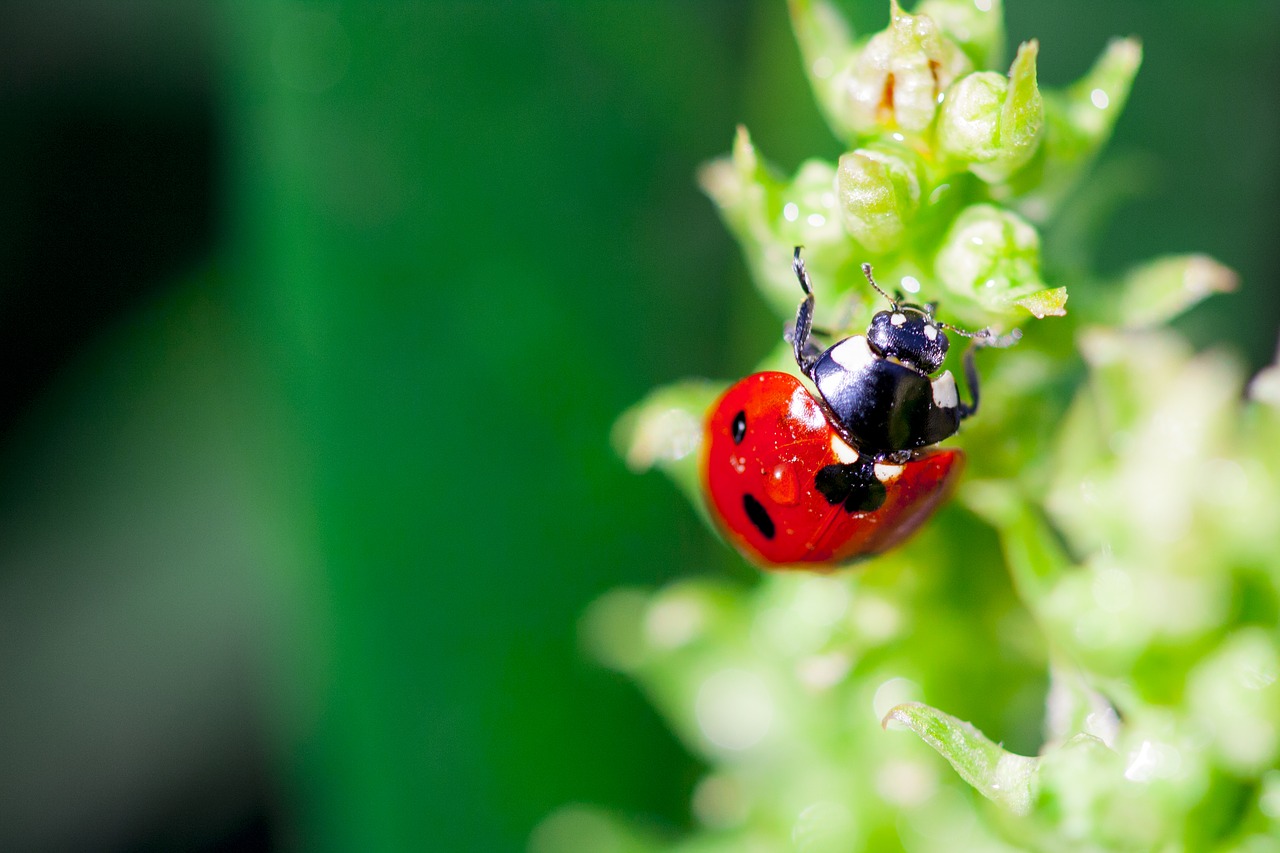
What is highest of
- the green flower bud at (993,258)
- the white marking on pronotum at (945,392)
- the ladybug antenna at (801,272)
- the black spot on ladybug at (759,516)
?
the ladybug antenna at (801,272)

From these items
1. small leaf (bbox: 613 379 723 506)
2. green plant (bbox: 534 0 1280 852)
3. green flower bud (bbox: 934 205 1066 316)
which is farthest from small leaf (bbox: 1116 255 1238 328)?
small leaf (bbox: 613 379 723 506)

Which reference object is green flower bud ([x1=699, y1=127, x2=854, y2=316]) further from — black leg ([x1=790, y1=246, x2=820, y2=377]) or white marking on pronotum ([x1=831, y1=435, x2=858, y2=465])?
white marking on pronotum ([x1=831, y1=435, x2=858, y2=465])

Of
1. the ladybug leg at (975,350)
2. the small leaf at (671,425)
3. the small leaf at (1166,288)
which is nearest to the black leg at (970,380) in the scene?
the ladybug leg at (975,350)

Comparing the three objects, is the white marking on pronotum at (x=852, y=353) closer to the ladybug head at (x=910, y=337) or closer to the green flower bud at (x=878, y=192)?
the ladybug head at (x=910, y=337)

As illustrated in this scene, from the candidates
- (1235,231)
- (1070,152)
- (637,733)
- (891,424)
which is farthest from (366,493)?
(1235,231)

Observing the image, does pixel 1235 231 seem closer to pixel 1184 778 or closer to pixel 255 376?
pixel 1184 778

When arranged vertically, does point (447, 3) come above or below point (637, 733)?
above
